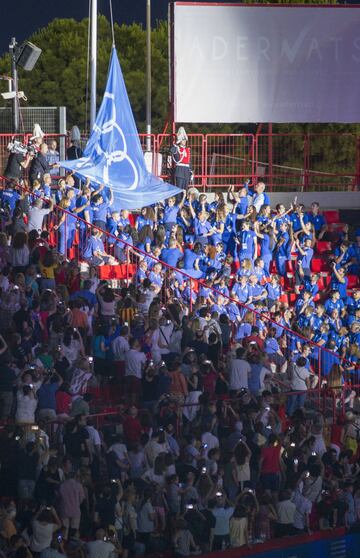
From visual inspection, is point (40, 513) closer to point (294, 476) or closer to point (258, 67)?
point (294, 476)

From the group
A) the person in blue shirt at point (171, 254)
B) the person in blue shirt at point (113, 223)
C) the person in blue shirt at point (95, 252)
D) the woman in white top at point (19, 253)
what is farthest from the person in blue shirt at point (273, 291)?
the woman in white top at point (19, 253)

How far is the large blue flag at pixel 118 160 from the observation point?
2492 centimetres

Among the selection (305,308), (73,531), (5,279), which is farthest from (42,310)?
(305,308)

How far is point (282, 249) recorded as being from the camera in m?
25.2

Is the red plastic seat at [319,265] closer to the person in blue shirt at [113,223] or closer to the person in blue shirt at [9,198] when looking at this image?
the person in blue shirt at [113,223]

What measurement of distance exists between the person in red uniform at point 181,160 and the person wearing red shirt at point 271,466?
332 inches

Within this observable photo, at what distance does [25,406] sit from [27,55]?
427 inches

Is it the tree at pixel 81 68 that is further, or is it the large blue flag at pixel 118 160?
the tree at pixel 81 68

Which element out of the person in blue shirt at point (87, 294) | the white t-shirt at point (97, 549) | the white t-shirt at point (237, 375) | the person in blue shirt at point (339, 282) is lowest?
the white t-shirt at point (97, 549)

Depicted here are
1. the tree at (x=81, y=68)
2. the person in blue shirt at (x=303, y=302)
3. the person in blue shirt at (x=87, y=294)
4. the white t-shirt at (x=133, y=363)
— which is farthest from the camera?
the tree at (x=81, y=68)

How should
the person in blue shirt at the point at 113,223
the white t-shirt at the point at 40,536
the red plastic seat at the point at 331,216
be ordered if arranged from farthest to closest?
the red plastic seat at the point at 331,216 < the person in blue shirt at the point at 113,223 < the white t-shirt at the point at 40,536

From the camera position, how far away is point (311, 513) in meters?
18.8

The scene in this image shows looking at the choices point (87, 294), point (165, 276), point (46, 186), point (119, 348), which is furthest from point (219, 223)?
point (119, 348)

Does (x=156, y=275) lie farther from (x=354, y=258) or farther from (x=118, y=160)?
(x=354, y=258)
